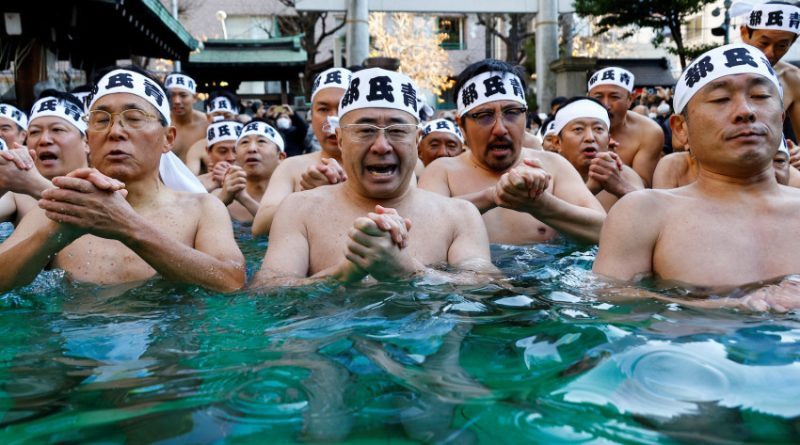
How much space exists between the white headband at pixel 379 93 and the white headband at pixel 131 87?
1.06 metres

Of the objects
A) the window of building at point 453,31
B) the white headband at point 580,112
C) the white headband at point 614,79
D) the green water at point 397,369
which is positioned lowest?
the green water at point 397,369

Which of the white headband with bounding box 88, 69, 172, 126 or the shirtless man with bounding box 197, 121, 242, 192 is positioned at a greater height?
the white headband with bounding box 88, 69, 172, 126

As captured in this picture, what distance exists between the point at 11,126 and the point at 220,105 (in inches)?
145

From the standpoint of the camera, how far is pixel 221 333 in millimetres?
3064

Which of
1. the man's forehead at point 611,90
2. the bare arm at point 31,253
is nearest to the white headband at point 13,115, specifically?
the bare arm at point 31,253

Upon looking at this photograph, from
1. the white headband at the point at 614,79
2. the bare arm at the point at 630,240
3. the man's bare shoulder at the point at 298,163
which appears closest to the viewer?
the bare arm at the point at 630,240

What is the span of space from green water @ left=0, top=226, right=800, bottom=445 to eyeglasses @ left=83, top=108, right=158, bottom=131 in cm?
96

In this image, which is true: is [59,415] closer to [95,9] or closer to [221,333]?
[221,333]

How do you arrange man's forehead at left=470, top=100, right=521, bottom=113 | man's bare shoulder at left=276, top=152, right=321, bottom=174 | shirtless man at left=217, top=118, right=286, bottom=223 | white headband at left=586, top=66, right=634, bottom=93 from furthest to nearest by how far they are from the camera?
1. white headband at left=586, top=66, right=634, bottom=93
2. shirtless man at left=217, top=118, right=286, bottom=223
3. man's bare shoulder at left=276, top=152, right=321, bottom=174
4. man's forehead at left=470, top=100, right=521, bottom=113

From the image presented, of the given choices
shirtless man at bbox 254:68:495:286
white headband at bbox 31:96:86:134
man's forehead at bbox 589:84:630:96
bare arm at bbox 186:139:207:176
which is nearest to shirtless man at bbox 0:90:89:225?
white headband at bbox 31:96:86:134

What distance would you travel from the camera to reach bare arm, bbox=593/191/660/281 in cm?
341

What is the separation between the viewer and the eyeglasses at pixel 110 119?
388 centimetres

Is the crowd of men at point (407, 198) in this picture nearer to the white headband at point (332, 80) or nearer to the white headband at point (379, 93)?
the white headband at point (379, 93)

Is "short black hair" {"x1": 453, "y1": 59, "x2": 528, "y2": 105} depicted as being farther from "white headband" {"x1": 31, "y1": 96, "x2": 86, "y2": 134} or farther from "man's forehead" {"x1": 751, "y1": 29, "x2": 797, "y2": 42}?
"white headband" {"x1": 31, "y1": 96, "x2": 86, "y2": 134}
